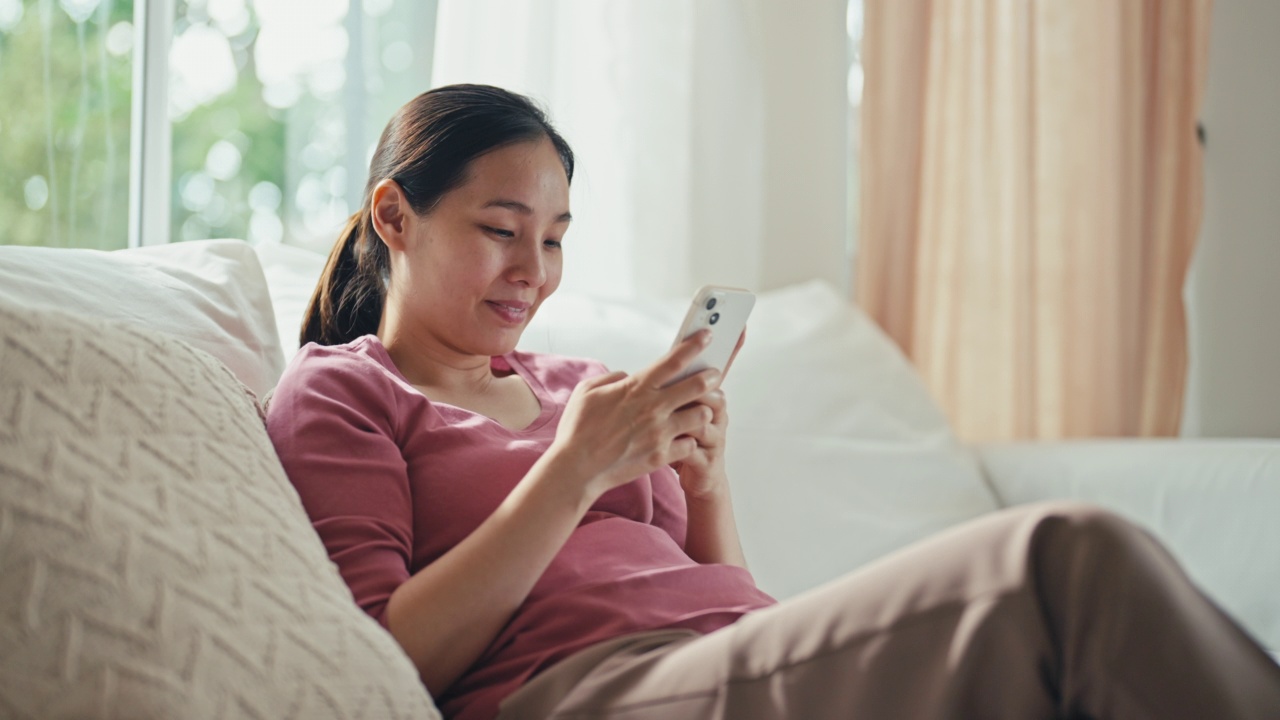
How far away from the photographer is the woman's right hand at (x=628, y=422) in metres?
0.94

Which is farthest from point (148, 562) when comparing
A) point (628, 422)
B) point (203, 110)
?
point (203, 110)

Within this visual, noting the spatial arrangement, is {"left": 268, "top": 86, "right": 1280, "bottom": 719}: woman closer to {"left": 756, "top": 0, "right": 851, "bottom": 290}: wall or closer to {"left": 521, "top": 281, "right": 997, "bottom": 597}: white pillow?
{"left": 521, "top": 281, "right": 997, "bottom": 597}: white pillow

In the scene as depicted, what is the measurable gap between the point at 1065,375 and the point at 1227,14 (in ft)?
2.72

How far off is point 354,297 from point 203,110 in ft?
2.88

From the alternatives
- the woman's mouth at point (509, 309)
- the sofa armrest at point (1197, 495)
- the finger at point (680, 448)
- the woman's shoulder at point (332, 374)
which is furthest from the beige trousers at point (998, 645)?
the sofa armrest at point (1197, 495)

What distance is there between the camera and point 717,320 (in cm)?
101

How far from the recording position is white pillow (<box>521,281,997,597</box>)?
159 cm

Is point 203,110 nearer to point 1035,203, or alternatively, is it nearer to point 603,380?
point 603,380

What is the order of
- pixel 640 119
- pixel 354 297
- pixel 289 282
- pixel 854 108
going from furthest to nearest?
pixel 854 108
pixel 640 119
pixel 289 282
pixel 354 297

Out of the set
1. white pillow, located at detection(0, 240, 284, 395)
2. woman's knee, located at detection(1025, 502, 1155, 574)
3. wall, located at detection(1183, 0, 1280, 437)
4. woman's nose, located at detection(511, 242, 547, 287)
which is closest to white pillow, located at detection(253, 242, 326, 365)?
white pillow, located at detection(0, 240, 284, 395)

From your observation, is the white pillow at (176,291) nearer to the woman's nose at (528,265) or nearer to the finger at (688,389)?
the woman's nose at (528,265)

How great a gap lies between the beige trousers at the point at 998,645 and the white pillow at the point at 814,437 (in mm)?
766

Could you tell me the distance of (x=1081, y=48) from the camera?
2418 millimetres

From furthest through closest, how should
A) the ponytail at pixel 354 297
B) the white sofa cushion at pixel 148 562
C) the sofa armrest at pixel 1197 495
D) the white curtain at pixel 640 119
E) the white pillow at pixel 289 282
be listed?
the white curtain at pixel 640 119 < the sofa armrest at pixel 1197 495 < the white pillow at pixel 289 282 < the ponytail at pixel 354 297 < the white sofa cushion at pixel 148 562
